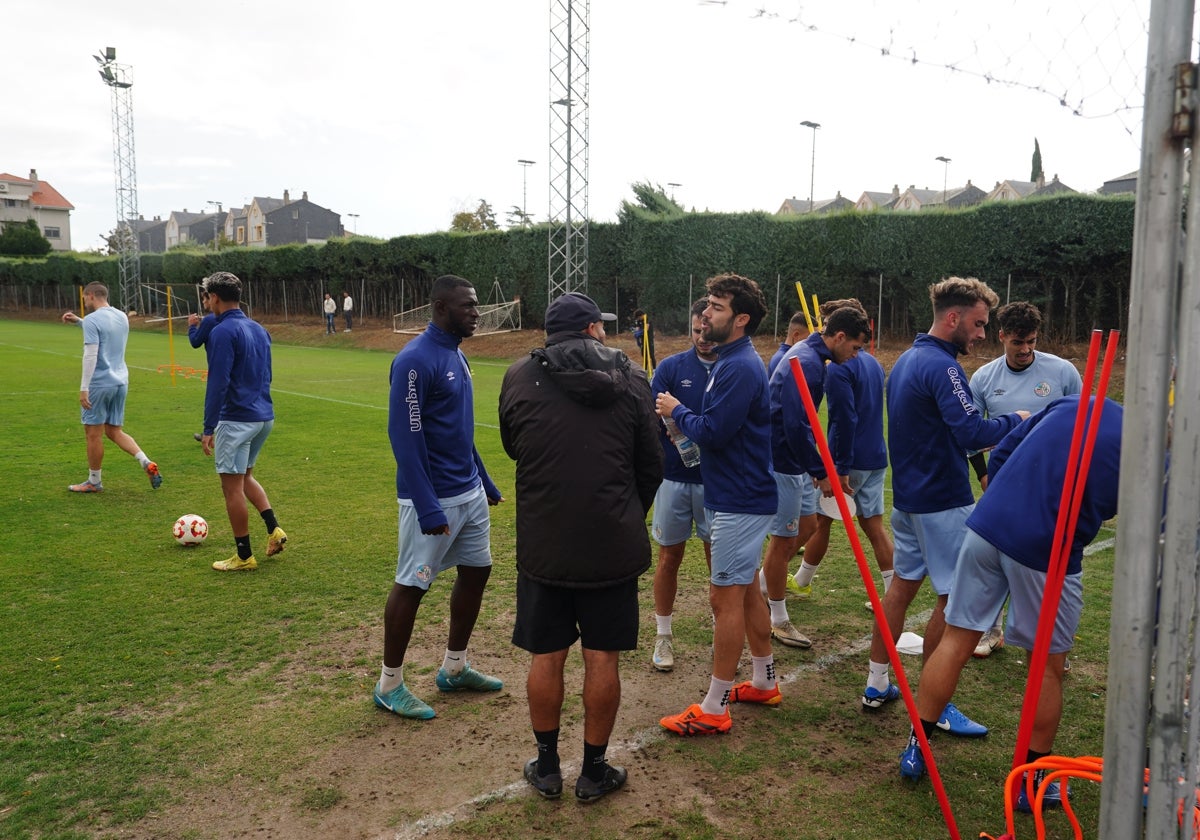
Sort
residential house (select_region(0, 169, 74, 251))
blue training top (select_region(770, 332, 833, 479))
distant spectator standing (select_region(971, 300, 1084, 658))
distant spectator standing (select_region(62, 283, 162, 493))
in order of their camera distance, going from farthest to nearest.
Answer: residential house (select_region(0, 169, 74, 251)) → distant spectator standing (select_region(62, 283, 162, 493)) → distant spectator standing (select_region(971, 300, 1084, 658)) → blue training top (select_region(770, 332, 833, 479))

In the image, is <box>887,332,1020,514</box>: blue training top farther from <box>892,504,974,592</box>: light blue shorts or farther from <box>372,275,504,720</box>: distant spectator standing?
<box>372,275,504,720</box>: distant spectator standing

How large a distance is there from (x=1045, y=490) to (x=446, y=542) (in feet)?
9.30

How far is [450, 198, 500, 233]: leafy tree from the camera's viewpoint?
3002 inches

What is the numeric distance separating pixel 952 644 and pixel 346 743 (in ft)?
9.56

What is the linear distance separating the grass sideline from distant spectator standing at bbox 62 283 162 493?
391 millimetres

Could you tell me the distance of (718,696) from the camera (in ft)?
14.5

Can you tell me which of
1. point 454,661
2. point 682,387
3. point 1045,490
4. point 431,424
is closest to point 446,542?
point 431,424

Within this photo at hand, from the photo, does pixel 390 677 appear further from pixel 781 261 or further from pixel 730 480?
pixel 781 261

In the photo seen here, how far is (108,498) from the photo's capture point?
30.9 feet

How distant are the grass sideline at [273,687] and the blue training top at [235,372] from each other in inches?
50.9

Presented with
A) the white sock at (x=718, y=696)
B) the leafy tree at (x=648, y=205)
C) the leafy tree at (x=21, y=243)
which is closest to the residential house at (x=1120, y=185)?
the leafy tree at (x=648, y=205)

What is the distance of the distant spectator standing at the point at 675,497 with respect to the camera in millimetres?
5090

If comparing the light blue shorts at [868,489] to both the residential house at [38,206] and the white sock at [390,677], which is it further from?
the residential house at [38,206]

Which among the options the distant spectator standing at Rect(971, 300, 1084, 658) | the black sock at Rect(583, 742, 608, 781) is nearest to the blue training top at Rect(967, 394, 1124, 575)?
the black sock at Rect(583, 742, 608, 781)
